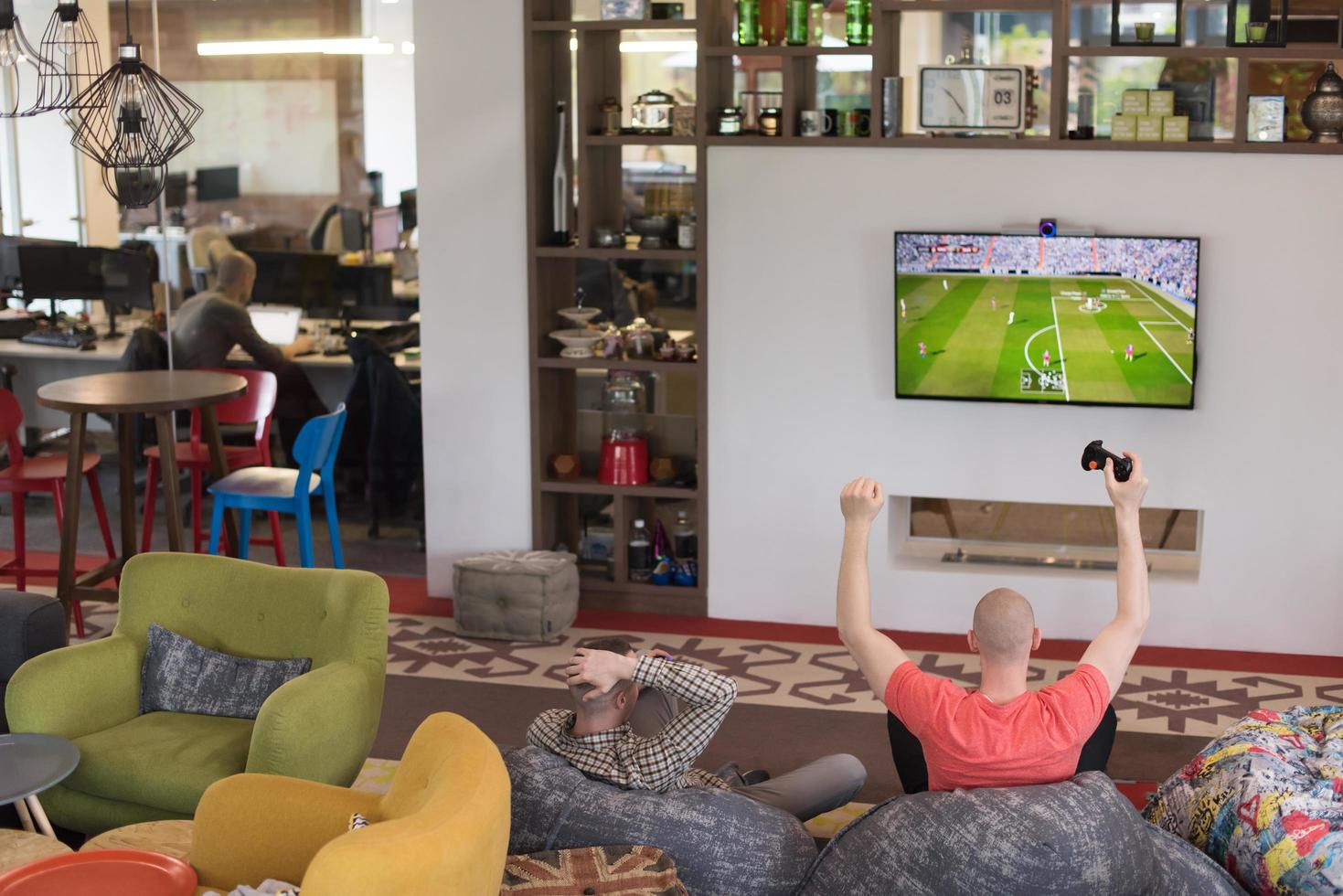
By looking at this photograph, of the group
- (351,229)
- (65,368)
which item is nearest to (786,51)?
(351,229)

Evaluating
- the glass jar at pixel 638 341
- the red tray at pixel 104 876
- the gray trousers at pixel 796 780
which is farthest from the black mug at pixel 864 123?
the red tray at pixel 104 876

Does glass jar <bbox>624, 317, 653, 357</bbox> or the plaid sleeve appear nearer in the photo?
the plaid sleeve

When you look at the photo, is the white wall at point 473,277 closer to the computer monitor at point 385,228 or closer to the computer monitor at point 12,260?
the computer monitor at point 385,228

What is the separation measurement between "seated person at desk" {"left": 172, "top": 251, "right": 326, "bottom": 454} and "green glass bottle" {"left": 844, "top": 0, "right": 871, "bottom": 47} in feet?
9.55

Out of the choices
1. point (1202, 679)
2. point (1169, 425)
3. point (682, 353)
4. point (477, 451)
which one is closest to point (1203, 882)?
point (1202, 679)

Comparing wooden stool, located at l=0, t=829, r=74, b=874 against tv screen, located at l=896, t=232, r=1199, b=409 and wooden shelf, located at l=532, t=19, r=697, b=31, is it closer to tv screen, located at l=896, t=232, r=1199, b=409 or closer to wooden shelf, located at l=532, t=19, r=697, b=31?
tv screen, located at l=896, t=232, r=1199, b=409

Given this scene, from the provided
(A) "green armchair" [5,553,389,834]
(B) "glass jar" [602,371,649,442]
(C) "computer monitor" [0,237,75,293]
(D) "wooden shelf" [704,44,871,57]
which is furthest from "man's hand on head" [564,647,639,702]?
(C) "computer monitor" [0,237,75,293]

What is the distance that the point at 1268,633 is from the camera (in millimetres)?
6000

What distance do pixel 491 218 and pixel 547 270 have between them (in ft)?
1.08

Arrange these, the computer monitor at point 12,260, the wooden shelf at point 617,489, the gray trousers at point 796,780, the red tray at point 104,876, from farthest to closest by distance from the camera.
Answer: the computer monitor at point 12,260, the wooden shelf at point 617,489, the gray trousers at point 796,780, the red tray at point 104,876

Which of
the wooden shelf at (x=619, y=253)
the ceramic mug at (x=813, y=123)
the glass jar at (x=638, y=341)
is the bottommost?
the glass jar at (x=638, y=341)

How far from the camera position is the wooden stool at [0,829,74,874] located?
3500 millimetres

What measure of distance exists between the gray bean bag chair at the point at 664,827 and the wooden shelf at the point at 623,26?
3.47 meters

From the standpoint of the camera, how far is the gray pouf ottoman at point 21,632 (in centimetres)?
441
